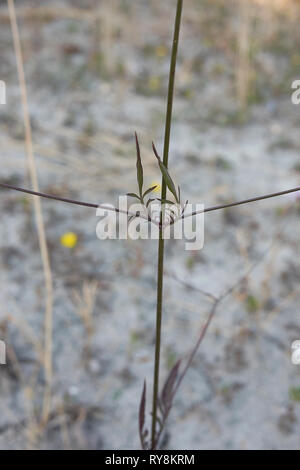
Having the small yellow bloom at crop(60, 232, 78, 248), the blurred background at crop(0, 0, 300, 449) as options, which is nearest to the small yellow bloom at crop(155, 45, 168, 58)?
the blurred background at crop(0, 0, 300, 449)

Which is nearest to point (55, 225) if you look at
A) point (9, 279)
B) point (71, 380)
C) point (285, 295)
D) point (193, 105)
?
point (9, 279)

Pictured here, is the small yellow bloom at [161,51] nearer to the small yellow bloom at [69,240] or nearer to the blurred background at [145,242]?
the blurred background at [145,242]

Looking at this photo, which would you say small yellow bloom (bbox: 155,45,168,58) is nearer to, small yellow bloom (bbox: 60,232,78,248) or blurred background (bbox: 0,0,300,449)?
blurred background (bbox: 0,0,300,449)

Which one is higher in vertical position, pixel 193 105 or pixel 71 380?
pixel 193 105

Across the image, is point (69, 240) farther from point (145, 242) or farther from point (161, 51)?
point (161, 51)

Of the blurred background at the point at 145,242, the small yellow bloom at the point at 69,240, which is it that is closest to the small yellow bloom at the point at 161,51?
the blurred background at the point at 145,242

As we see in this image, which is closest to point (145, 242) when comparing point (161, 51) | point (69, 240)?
point (69, 240)
